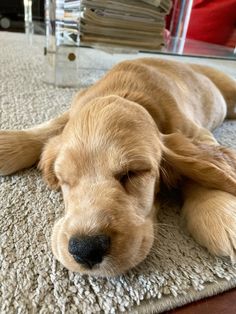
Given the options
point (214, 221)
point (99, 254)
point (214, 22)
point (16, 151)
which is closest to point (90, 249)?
point (99, 254)

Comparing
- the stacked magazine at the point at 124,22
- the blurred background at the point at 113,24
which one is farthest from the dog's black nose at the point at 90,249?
the stacked magazine at the point at 124,22

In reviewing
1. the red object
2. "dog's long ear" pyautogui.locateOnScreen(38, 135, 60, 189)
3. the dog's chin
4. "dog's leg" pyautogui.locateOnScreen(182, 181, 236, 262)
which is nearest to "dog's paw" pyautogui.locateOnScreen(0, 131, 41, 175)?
"dog's long ear" pyautogui.locateOnScreen(38, 135, 60, 189)

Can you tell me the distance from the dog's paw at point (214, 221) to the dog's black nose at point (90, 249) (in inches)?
12.1

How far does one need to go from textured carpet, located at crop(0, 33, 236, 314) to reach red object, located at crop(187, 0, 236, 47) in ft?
10.7

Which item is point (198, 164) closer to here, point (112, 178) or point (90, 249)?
point (112, 178)

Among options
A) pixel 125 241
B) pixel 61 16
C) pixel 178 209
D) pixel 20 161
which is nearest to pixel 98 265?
pixel 125 241

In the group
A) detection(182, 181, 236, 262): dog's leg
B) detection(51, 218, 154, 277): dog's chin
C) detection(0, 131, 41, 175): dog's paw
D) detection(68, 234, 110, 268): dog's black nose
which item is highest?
detection(68, 234, 110, 268): dog's black nose

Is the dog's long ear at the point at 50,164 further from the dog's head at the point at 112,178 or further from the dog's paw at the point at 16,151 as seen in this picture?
the dog's paw at the point at 16,151

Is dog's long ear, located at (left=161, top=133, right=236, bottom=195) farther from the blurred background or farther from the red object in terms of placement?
the red object

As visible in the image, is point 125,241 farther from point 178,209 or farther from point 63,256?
point 178,209

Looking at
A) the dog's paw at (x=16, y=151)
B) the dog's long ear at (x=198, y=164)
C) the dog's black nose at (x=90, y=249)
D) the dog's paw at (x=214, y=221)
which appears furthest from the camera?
the dog's paw at (x=16, y=151)

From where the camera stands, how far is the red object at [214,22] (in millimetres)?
3756

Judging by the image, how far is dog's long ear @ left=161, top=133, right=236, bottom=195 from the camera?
1.00 meters

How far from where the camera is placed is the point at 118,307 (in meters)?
0.70
